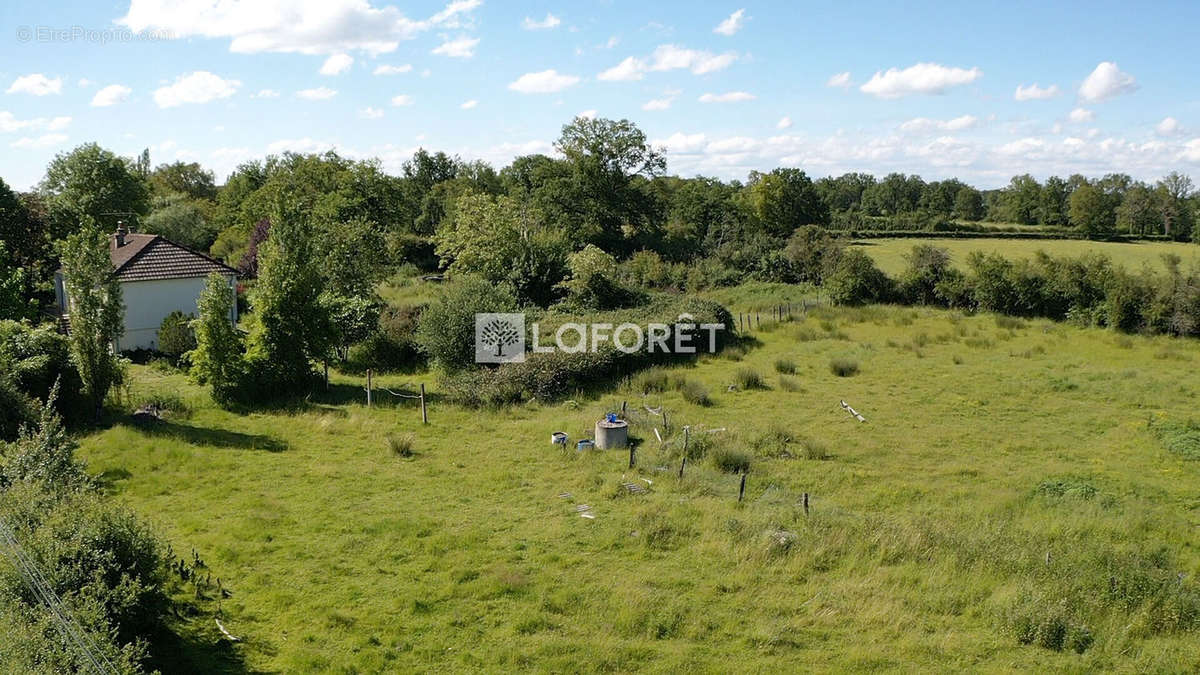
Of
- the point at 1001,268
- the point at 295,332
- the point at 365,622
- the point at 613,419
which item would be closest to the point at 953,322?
the point at 1001,268

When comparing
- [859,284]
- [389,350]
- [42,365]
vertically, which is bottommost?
[389,350]

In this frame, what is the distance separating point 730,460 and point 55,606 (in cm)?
1179

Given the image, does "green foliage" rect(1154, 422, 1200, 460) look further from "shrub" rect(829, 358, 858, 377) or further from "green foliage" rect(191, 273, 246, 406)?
"green foliage" rect(191, 273, 246, 406)

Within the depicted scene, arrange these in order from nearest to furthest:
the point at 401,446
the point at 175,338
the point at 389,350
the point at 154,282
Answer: the point at 401,446 → the point at 175,338 → the point at 389,350 → the point at 154,282

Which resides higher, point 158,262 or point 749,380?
point 158,262

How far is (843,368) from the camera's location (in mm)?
24969

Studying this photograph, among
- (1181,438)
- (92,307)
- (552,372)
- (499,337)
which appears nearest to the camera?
(92,307)

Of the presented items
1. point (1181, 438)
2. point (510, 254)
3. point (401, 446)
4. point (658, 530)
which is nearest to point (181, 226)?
point (510, 254)

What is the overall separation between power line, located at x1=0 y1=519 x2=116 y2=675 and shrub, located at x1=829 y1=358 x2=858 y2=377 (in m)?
22.2

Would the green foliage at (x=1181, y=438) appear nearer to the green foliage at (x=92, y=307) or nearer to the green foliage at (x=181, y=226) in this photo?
the green foliage at (x=92, y=307)

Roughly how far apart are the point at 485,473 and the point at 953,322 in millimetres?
27727

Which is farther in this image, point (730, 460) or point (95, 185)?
point (95, 185)

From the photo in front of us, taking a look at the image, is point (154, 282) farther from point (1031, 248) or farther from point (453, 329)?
point (1031, 248)

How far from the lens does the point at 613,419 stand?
1753cm
